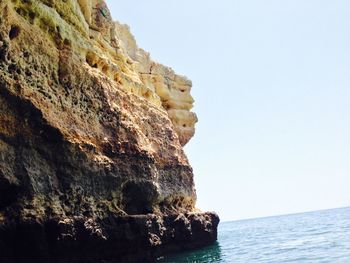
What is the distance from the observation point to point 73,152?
66.6 feet

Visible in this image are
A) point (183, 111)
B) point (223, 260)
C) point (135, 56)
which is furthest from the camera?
point (183, 111)

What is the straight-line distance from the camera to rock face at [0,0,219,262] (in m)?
17.8

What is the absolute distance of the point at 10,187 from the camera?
57.1 feet

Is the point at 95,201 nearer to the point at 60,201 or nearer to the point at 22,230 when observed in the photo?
the point at 60,201

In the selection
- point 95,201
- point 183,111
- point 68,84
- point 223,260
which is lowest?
point 223,260

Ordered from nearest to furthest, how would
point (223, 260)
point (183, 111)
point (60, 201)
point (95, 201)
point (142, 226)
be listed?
A: point (60, 201), point (95, 201), point (142, 226), point (223, 260), point (183, 111)

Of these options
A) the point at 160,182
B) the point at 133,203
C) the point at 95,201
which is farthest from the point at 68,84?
the point at 160,182

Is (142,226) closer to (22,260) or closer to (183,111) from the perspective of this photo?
(22,260)

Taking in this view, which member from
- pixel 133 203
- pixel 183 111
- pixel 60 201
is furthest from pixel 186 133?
pixel 60 201

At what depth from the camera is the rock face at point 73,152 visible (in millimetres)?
17766

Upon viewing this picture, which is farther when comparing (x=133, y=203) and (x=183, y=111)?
(x=183, y=111)

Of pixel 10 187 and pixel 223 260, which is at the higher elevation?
pixel 10 187

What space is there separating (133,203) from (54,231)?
7059mm

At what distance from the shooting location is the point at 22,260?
56.6 ft
